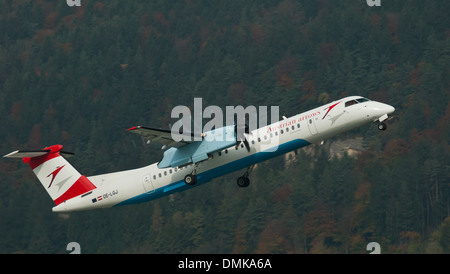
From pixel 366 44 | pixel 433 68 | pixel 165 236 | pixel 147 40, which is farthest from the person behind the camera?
pixel 147 40

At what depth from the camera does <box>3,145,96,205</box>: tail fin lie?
123 ft

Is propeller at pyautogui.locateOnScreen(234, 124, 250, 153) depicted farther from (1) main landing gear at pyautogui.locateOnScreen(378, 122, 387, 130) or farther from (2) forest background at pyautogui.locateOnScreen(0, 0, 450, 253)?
(2) forest background at pyautogui.locateOnScreen(0, 0, 450, 253)

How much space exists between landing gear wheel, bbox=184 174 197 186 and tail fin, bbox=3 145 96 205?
5079 mm

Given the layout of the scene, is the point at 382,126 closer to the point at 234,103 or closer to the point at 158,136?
the point at 158,136

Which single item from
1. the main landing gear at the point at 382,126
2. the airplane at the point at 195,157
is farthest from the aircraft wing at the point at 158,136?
the main landing gear at the point at 382,126

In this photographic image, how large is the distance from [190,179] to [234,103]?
91197 millimetres

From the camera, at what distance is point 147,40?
15825 cm

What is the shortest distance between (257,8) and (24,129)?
5838 centimetres

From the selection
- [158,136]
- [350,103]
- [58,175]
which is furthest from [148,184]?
[350,103]

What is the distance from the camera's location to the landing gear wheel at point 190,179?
35.3m

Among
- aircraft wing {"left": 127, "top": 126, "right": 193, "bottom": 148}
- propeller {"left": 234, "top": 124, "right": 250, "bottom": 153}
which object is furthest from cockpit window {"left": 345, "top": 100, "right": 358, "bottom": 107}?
aircraft wing {"left": 127, "top": 126, "right": 193, "bottom": 148}

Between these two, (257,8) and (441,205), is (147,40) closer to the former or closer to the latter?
(257,8)

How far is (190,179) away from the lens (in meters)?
35.4
